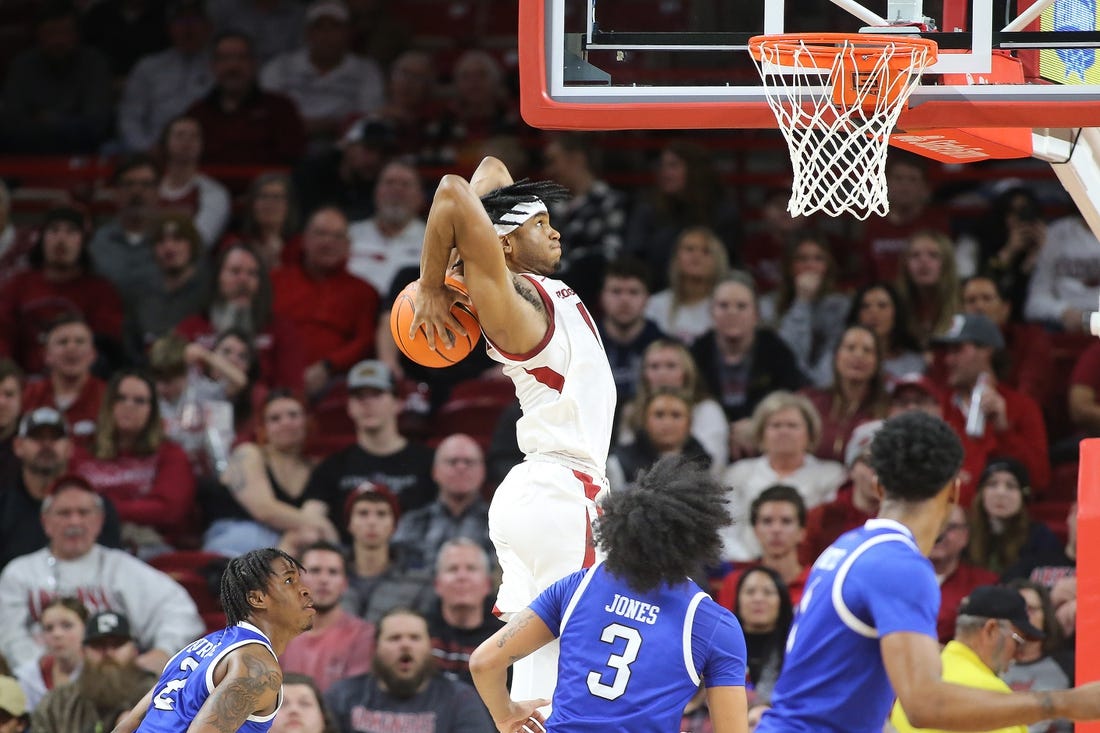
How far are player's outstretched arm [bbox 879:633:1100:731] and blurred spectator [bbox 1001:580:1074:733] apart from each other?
12.4 feet

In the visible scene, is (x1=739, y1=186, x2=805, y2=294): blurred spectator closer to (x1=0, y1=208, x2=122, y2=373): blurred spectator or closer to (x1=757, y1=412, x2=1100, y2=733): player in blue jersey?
(x1=0, y1=208, x2=122, y2=373): blurred spectator

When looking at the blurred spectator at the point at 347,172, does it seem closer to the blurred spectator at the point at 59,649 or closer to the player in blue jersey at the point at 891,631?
the blurred spectator at the point at 59,649

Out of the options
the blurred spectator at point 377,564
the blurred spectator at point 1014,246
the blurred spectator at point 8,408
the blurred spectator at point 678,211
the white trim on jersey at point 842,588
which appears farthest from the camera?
the blurred spectator at point 678,211

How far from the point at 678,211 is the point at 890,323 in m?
1.88

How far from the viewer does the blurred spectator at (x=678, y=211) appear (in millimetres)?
11469

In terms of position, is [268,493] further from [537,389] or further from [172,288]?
[537,389]

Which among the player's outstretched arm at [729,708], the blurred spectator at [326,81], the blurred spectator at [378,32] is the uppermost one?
the blurred spectator at [378,32]

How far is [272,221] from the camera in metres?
11.7

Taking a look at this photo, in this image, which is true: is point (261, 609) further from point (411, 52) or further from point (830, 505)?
point (411, 52)

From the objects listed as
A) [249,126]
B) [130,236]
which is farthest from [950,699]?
[249,126]

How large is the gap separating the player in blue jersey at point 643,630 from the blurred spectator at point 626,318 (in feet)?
18.0

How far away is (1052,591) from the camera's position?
853 centimetres

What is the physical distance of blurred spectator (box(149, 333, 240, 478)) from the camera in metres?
10.2

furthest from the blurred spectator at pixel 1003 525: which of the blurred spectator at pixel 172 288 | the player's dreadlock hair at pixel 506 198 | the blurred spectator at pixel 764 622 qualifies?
the blurred spectator at pixel 172 288
